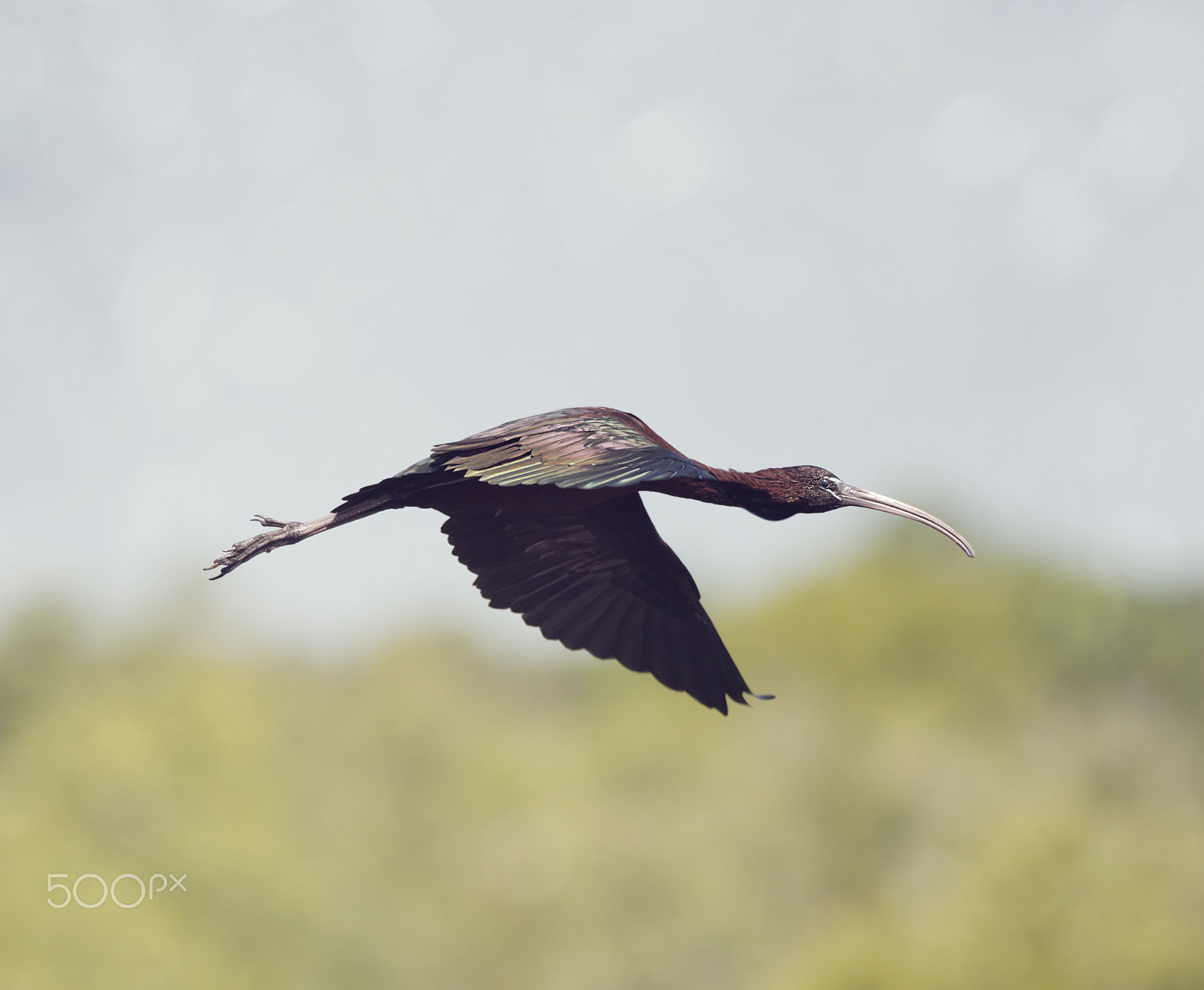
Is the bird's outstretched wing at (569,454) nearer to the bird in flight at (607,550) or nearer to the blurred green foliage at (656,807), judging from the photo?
the bird in flight at (607,550)

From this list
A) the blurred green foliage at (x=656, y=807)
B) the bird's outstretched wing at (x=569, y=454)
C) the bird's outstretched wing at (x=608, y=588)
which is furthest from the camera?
the blurred green foliage at (x=656, y=807)

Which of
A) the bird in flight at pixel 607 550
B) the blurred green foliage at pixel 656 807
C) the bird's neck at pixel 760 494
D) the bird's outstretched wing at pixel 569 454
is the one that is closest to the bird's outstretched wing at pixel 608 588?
the bird in flight at pixel 607 550

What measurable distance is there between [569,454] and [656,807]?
53.1m

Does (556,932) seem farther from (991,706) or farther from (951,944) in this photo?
(991,706)

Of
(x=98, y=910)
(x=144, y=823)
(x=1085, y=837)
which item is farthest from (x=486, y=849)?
(x=1085, y=837)

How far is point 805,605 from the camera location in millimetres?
81500

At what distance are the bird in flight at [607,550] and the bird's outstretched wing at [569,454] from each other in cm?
18

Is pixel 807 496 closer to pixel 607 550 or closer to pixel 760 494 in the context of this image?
pixel 760 494

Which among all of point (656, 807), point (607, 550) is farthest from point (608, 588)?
point (656, 807)

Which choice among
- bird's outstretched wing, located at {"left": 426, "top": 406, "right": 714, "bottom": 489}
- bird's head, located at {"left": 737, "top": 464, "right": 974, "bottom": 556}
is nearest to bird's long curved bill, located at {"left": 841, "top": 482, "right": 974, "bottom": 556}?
bird's head, located at {"left": 737, "top": 464, "right": 974, "bottom": 556}

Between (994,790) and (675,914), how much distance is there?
519 inches

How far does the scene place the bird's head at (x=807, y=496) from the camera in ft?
33.7

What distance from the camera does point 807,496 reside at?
10414mm

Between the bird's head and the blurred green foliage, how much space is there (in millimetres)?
22883
